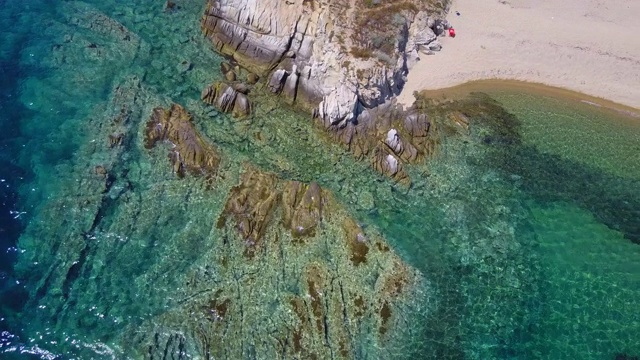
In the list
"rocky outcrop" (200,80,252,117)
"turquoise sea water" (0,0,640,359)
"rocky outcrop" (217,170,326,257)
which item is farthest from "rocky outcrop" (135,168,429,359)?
"rocky outcrop" (200,80,252,117)

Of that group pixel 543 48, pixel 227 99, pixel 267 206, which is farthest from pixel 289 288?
pixel 543 48

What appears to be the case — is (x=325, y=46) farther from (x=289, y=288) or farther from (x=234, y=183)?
(x=289, y=288)

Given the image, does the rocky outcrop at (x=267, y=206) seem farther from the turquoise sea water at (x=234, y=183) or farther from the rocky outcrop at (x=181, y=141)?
the rocky outcrop at (x=181, y=141)

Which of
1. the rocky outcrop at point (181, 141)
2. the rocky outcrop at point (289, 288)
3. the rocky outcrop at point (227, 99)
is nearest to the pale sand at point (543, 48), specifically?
the rocky outcrop at point (227, 99)

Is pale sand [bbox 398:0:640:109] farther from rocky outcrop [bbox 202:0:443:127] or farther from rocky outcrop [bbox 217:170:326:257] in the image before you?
rocky outcrop [bbox 217:170:326:257]

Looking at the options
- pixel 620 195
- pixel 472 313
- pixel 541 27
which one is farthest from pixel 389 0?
pixel 472 313

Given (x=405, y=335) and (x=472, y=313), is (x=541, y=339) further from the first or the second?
(x=405, y=335)
